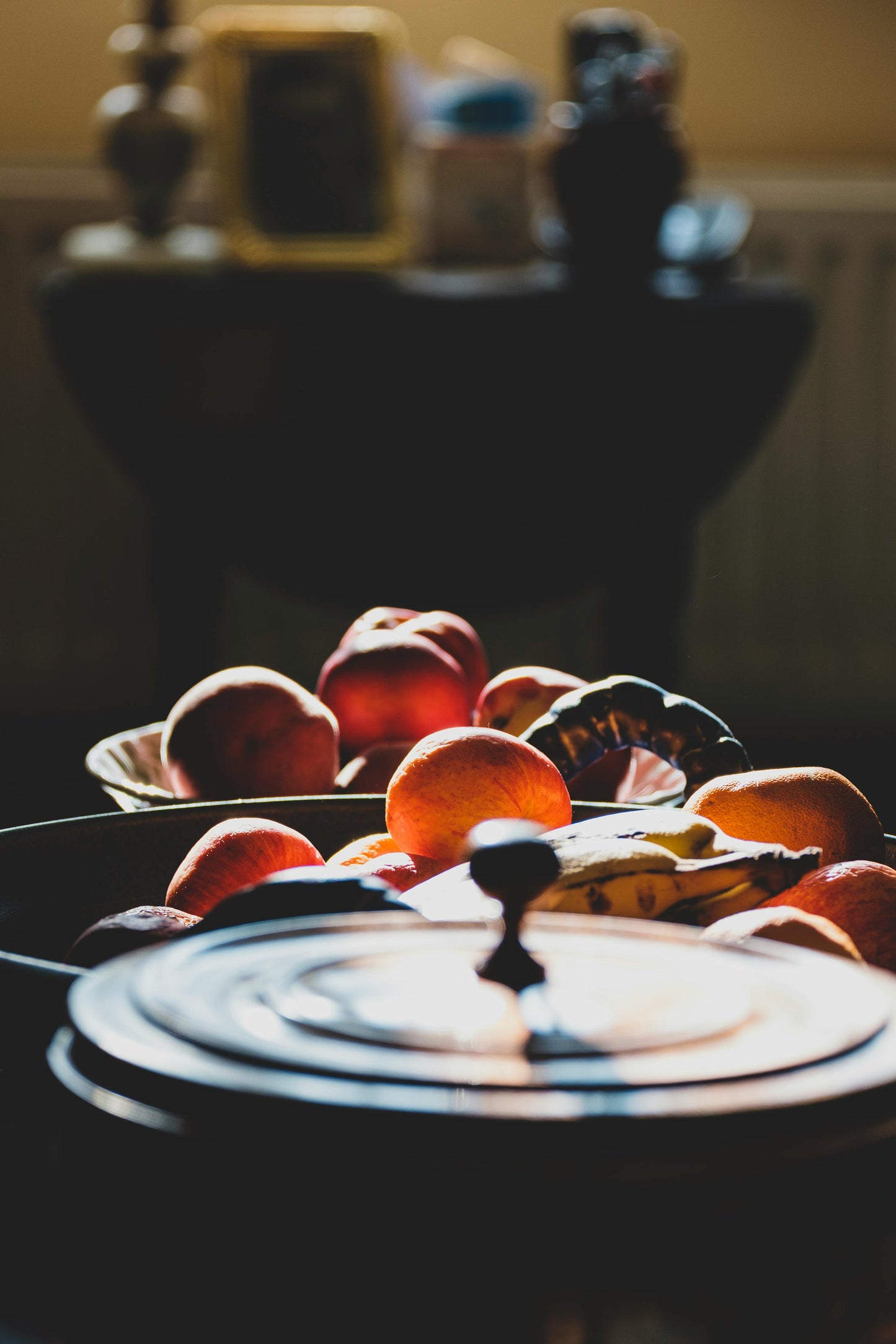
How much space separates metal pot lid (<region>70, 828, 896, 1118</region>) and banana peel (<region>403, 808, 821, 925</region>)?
95 millimetres

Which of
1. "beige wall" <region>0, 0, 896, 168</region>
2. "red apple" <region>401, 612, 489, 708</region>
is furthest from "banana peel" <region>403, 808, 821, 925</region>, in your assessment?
"beige wall" <region>0, 0, 896, 168</region>

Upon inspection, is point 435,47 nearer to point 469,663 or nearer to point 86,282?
point 86,282

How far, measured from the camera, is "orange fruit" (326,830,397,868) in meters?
0.50

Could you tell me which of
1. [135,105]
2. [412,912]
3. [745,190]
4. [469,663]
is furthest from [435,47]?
[412,912]

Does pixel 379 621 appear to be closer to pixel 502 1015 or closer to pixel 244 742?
pixel 244 742

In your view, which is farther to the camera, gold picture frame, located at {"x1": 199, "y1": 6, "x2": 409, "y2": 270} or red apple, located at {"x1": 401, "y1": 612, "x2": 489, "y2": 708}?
gold picture frame, located at {"x1": 199, "y1": 6, "x2": 409, "y2": 270}

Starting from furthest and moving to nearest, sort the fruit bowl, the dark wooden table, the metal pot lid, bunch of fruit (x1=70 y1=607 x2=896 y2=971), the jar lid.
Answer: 1. the jar lid
2. the dark wooden table
3. the fruit bowl
4. bunch of fruit (x1=70 y1=607 x2=896 y2=971)
5. the metal pot lid

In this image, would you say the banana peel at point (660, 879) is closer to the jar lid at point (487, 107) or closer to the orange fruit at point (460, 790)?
the orange fruit at point (460, 790)

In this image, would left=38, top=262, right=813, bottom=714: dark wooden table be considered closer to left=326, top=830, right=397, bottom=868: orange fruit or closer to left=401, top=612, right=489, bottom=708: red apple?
left=401, top=612, right=489, bottom=708: red apple

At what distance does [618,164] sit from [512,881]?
6.59 feet

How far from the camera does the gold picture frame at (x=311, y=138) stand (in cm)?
227

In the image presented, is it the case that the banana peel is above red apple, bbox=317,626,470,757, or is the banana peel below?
above

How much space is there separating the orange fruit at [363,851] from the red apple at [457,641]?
0.25 meters

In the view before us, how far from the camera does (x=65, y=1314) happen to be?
0.23m
